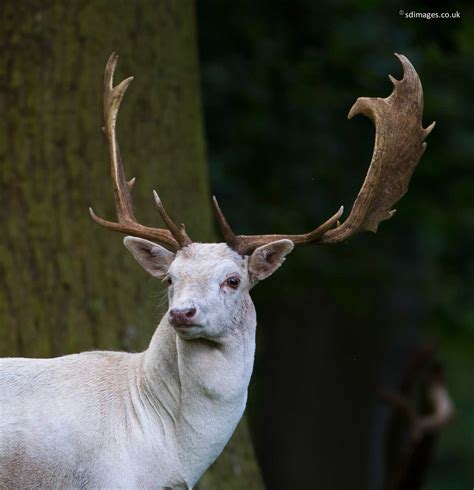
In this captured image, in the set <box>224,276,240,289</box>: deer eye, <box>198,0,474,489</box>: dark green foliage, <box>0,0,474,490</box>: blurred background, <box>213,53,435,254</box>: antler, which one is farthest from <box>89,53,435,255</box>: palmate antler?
<box>198,0,474,489</box>: dark green foliage

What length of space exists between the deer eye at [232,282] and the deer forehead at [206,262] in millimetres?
35

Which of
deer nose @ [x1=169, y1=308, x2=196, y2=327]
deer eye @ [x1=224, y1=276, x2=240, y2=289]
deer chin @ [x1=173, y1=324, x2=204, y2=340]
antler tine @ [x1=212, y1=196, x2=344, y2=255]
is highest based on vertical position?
antler tine @ [x1=212, y1=196, x2=344, y2=255]

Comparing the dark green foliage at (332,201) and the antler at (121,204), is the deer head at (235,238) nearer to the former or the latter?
the antler at (121,204)

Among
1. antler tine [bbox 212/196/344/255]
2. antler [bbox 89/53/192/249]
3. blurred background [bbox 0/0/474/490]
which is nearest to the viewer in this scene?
antler tine [bbox 212/196/344/255]

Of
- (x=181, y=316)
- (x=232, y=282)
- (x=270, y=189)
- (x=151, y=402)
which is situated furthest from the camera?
(x=270, y=189)

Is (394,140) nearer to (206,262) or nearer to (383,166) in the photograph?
(383,166)

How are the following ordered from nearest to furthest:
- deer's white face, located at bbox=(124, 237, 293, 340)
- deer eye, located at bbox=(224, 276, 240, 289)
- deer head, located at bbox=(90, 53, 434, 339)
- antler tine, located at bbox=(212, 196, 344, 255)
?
deer's white face, located at bbox=(124, 237, 293, 340)
deer head, located at bbox=(90, 53, 434, 339)
deer eye, located at bbox=(224, 276, 240, 289)
antler tine, located at bbox=(212, 196, 344, 255)

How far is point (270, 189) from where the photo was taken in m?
11.9

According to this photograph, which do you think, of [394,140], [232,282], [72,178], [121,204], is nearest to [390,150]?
[394,140]

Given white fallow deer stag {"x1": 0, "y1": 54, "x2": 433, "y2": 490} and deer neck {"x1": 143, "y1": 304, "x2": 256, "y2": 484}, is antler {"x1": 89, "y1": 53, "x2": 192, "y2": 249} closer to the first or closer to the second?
white fallow deer stag {"x1": 0, "y1": 54, "x2": 433, "y2": 490}

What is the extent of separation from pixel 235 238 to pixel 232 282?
0.28m

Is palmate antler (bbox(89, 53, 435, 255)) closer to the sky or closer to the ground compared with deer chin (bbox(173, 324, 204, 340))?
closer to the sky

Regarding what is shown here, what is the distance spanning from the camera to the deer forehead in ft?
18.2

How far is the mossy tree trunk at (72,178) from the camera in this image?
763 cm
